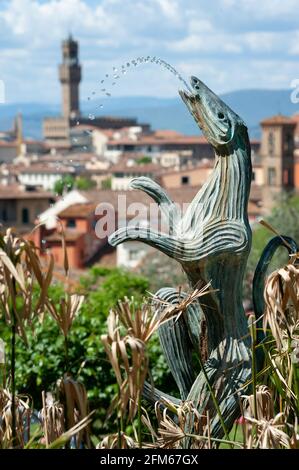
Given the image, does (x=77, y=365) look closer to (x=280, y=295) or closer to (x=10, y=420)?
(x=10, y=420)

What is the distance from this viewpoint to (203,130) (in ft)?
20.7

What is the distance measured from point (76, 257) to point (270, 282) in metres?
42.6

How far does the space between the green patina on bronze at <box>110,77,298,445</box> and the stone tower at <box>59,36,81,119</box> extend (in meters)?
166

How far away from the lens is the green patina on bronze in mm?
6160

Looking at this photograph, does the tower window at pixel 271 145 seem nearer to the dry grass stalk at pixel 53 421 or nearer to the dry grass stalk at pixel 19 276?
the dry grass stalk at pixel 53 421

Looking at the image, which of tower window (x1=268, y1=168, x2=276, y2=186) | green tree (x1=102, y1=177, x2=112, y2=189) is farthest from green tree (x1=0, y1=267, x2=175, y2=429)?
green tree (x1=102, y1=177, x2=112, y2=189)

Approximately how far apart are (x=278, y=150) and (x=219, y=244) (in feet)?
238

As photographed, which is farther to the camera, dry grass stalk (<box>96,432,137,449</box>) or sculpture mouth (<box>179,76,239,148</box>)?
sculpture mouth (<box>179,76,239,148</box>)

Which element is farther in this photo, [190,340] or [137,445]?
[190,340]

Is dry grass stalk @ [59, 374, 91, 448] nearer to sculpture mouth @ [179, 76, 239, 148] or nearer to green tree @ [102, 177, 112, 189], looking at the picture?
sculpture mouth @ [179, 76, 239, 148]

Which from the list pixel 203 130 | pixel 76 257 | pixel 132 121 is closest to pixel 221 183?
pixel 203 130

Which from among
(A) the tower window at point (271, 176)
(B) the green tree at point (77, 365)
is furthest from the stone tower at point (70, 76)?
(B) the green tree at point (77, 365)
